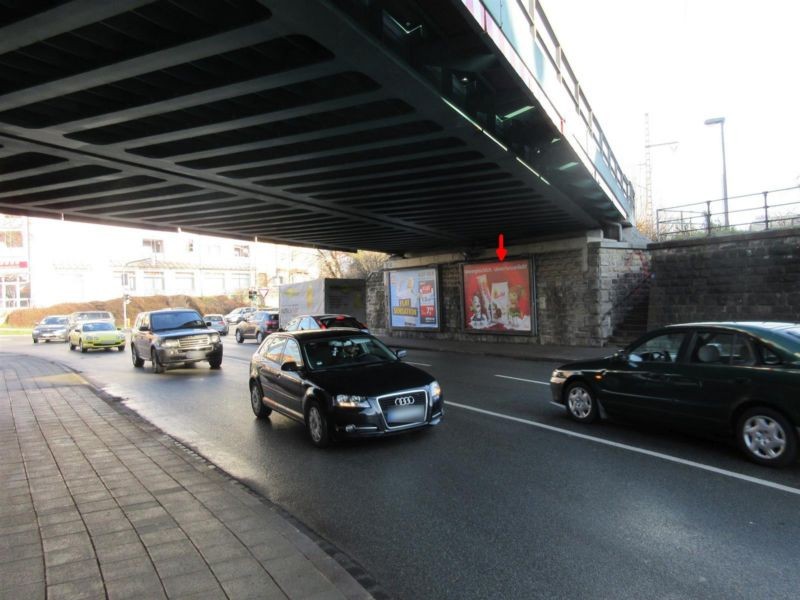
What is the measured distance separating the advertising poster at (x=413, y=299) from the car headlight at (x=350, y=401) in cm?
1979

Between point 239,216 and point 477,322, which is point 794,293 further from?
point 239,216

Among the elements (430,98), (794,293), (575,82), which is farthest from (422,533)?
(794,293)

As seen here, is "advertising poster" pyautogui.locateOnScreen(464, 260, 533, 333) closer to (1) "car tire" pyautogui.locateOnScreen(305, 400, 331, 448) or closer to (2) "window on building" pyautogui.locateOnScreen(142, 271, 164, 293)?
(1) "car tire" pyautogui.locateOnScreen(305, 400, 331, 448)

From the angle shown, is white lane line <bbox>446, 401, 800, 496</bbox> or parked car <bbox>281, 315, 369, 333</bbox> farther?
parked car <bbox>281, 315, 369, 333</bbox>

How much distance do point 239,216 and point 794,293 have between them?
16.2 metres

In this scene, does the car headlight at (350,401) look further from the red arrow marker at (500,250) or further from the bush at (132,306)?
the bush at (132,306)

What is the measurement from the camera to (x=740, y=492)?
5.05 m

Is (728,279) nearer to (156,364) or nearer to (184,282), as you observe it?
(156,364)

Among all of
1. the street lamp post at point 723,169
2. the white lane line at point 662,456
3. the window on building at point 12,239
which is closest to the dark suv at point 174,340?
the white lane line at point 662,456

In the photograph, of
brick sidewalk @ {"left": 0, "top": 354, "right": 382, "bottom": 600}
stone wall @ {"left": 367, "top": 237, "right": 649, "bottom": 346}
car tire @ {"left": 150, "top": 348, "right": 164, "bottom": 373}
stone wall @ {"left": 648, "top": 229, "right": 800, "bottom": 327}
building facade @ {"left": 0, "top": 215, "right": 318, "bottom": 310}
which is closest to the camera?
brick sidewalk @ {"left": 0, "top": 354, "right": 382, "bottom": 600}

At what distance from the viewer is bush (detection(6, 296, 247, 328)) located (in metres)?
52.8

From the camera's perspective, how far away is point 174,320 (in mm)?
16891

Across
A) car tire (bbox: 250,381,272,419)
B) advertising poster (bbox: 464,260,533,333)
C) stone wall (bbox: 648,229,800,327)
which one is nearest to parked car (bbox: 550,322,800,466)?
car tire (bbox: 250,381,272,419)

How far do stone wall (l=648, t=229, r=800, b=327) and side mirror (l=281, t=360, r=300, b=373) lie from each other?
14747 millimetres
